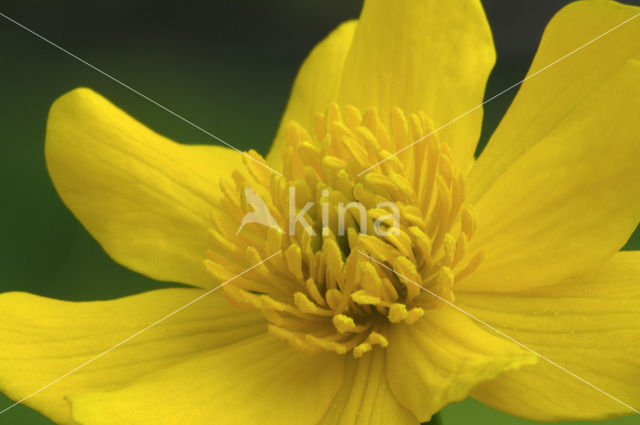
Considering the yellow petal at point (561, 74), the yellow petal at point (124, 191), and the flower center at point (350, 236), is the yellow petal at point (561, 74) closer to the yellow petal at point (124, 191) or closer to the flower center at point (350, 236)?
the flower center at point (350, 236)

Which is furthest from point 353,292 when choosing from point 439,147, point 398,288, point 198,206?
point 198,206

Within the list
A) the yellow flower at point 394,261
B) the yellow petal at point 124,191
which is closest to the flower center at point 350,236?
the yellow flower at point 394,261

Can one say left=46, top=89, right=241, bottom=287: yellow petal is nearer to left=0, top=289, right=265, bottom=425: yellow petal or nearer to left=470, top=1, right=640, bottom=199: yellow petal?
left=0, top=289, right=265, bottom=425: yellow petal

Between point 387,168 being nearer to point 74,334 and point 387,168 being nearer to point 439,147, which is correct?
point 439,147

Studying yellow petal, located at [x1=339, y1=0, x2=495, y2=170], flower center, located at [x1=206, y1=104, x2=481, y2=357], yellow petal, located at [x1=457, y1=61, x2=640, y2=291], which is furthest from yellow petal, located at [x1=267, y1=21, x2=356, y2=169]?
yellow petal, located at [x1=457, y1=61, x2=640, y2=291]

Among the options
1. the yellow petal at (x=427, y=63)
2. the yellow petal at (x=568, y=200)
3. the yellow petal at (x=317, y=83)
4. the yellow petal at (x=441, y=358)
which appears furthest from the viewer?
the yellow petal at (x=317, y=83)

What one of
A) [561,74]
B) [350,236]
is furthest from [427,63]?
[350,236]

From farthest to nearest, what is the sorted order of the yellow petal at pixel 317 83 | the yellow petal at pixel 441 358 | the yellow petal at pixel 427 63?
1. the yellow petal at pixel 317 83
2. the yellow petal at pixel 427 63
3. the yellow petal at pixel 441 358

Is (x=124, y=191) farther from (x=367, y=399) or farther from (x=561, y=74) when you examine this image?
(x=561, y=74)
